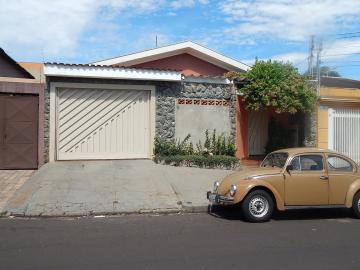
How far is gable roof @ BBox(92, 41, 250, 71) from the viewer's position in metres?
19.6

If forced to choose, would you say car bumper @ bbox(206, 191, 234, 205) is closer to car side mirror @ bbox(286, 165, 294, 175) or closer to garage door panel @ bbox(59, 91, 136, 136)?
car side mirror @ bbox(286, 165, 294, 175)

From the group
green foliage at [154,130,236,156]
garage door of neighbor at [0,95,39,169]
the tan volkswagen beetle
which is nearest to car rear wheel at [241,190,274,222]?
the tan volkswagen beetle

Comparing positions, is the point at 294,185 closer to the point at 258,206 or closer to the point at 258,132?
the point at 258,206

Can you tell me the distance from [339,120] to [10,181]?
11.6 metres

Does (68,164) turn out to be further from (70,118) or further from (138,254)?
(138,254)

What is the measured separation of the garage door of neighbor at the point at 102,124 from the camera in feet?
51.8

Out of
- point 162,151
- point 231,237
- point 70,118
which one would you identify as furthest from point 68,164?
point 231,237

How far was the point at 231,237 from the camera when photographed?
8.22 m

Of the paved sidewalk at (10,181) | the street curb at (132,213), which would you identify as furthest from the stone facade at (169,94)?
the street curb at (132,213)

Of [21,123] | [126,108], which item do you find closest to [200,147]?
[126,108]

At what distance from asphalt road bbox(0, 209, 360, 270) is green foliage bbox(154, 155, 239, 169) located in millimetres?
5314

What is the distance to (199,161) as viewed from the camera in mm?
15945

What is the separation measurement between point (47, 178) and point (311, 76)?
10.4 m

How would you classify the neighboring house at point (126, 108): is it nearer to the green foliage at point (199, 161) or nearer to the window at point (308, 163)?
the green foliage at point (199, 161)
